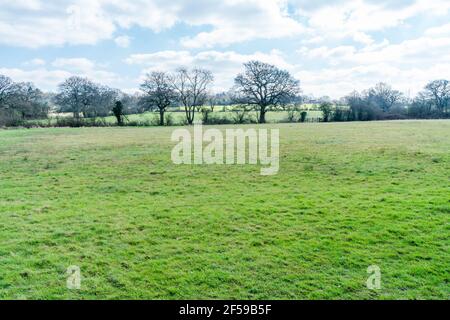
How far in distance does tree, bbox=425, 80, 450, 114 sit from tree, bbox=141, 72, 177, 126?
68505 millimetres

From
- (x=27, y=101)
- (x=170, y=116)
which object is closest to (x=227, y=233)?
(x=170, y=116)

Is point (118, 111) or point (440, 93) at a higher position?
point (440, 93)

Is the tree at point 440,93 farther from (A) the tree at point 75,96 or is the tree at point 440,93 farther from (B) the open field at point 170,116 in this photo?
(A) the tree at point 75,96

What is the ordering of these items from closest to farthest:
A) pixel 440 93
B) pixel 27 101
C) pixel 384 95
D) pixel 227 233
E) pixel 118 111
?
pixel 227 233 < pixel 118 111 < pixel 27 101 < pixel 440 93 < pixel 384 95

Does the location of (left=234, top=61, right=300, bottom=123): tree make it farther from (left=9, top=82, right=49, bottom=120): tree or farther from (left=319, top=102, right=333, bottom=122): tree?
(left=9, top=82, right=49, bottom=120): tree

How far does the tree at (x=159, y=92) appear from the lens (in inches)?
2270

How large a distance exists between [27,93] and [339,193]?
238 ft

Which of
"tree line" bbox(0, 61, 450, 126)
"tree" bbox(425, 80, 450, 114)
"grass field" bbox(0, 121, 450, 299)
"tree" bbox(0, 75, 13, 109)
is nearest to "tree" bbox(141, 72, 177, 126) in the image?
"tree line" bbox(0, 61, 450, 126)

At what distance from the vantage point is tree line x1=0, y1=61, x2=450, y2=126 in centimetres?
5809

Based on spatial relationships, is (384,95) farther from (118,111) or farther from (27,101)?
(27,101)

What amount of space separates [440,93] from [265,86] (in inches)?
2111

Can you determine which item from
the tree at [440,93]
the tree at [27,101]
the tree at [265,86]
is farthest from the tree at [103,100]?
the tree at [440,93]

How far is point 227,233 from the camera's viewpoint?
7.29m
